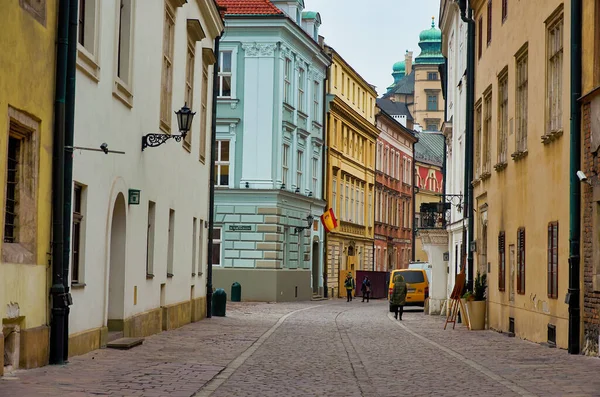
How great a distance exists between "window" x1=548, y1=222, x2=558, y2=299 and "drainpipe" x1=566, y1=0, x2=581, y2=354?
1.62 metres

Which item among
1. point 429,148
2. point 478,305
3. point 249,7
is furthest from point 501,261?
point 429,148

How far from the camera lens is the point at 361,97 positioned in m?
76.5

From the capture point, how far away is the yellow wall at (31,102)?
12.8 m

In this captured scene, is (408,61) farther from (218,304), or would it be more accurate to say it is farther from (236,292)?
(218,304)

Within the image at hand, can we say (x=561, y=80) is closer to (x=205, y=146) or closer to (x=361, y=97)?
(x=205, y=146)

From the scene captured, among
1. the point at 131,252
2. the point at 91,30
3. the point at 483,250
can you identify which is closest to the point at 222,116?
the point at 483,250

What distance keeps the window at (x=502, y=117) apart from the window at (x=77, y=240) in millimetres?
13597

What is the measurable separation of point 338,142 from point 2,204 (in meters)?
55.6

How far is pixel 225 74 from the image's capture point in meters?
52.6

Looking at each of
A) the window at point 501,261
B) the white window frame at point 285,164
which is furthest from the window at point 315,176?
the window at point 501,261

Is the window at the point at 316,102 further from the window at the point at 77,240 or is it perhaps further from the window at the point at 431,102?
the window at the point at 431,102

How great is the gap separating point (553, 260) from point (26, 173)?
1098cm

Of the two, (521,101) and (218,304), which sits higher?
(521,101)

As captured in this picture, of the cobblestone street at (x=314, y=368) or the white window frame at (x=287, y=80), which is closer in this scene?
the cobblestone street at (x=314, y=368)
